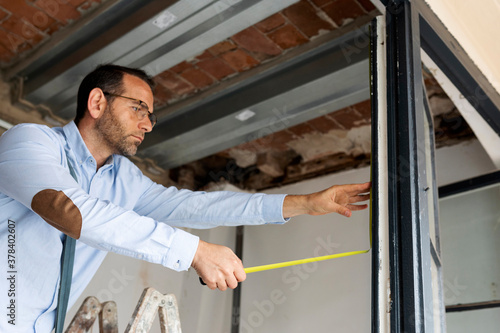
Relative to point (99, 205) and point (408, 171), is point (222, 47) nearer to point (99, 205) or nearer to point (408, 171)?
point (408, 171)

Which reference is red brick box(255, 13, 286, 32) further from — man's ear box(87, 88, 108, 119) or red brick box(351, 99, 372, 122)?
man's ear box(87, 88, 108, 119)

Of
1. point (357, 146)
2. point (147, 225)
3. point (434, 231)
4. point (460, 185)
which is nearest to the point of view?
point (147, 225)

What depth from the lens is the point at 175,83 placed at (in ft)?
10.4

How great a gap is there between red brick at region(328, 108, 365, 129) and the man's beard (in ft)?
5.96

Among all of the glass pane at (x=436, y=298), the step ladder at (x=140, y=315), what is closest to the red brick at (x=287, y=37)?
the glass pane at (x=436, y=298)

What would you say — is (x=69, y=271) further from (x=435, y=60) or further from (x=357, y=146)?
(x=357, y=146)

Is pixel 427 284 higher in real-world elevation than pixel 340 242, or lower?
lower

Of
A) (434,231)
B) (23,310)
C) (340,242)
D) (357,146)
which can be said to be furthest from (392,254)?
(357,146)

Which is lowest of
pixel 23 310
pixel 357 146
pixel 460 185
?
pixel 23 310

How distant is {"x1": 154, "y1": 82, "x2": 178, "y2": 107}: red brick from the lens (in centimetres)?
321

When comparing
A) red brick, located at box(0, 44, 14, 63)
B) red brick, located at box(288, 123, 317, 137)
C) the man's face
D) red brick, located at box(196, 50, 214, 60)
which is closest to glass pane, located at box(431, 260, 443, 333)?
the man's face

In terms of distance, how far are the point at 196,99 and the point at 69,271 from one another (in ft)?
6.33

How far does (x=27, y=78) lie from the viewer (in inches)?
122

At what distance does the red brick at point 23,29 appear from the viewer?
2.79 metres
